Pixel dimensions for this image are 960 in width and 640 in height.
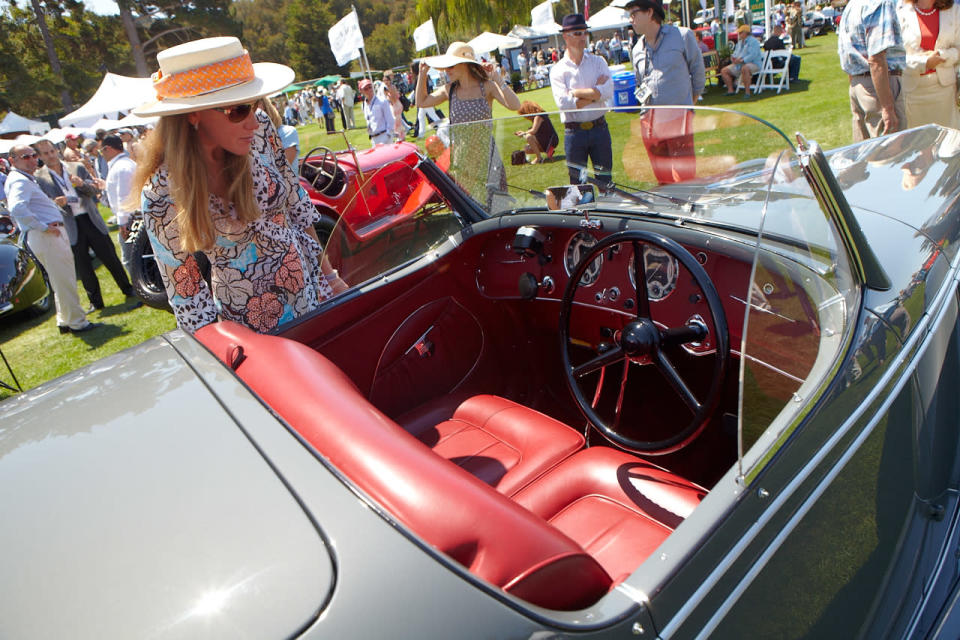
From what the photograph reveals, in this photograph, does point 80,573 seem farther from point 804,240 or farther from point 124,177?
point 124,177

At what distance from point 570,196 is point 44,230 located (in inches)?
234

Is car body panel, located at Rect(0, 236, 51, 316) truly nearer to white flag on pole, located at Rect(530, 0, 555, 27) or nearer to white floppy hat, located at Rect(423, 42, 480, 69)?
white floppy hat, located at Rect(423, 42, 480, 69)

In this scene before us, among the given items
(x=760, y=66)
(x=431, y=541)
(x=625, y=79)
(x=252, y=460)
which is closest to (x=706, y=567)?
(x=431, y=541)

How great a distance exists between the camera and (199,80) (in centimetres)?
212

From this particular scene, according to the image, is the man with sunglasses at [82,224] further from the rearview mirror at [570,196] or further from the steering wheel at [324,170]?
the rearview mirror at [570,196]

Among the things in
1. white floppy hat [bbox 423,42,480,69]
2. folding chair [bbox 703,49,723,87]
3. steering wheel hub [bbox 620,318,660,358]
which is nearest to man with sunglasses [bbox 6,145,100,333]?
white floppy hat [bbox 423,42,480,69]

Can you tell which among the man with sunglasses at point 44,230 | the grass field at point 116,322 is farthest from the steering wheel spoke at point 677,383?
the man with sunglasses at point 44,230

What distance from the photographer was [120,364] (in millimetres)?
1658

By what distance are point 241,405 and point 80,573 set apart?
446 millimetres

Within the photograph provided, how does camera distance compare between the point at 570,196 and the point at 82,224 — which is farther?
→ the point at 82,224

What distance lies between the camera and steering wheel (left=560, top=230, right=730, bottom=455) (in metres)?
1.56

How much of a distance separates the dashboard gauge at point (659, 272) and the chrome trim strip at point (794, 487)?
0.67 metres

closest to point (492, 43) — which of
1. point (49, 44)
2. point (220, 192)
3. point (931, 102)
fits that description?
point (931, 102)

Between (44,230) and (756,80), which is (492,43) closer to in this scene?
(756,80)
